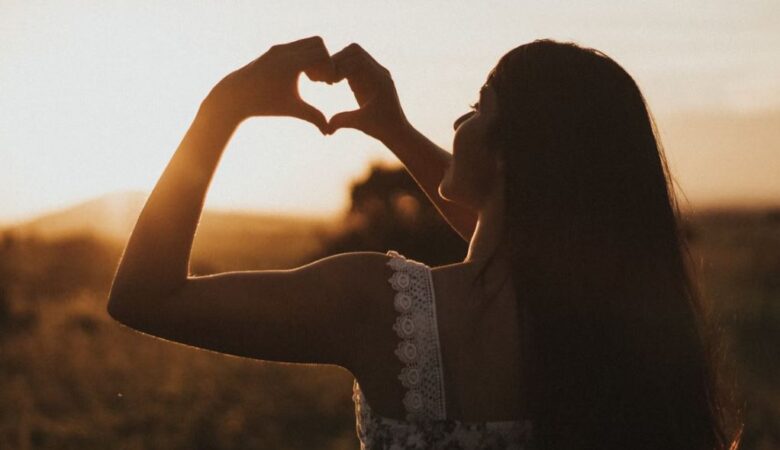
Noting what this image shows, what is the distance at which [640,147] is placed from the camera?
202 cm

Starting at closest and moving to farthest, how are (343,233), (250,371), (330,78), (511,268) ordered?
(511,268)
(330,78)
(250,371)
(343,233)

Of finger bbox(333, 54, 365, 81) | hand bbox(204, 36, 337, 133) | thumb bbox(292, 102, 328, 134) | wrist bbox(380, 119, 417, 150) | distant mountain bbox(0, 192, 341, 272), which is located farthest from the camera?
distant mountain bbox(0, 192, 341, 272)

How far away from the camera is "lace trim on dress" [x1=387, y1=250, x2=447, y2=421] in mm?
1888

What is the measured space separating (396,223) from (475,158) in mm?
24862

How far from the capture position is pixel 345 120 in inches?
96.7

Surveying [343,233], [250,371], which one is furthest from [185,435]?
[343,233]

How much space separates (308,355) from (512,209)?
53 cm

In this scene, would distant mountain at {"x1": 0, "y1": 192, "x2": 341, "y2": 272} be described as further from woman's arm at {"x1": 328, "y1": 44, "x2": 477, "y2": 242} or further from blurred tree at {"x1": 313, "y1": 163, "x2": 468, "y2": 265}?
woman's arm at {"x1": 328, "y1": 44, "x2": 477, "y2": 242}

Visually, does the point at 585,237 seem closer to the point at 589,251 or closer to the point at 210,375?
the point at 589,251

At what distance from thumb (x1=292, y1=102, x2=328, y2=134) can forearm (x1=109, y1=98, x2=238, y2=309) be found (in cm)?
22

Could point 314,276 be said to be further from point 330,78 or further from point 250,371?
point 250,371

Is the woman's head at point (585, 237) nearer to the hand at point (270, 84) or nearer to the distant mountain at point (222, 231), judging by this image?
the hand at point (270, 84)

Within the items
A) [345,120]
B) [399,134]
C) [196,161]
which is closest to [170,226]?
[196,161]

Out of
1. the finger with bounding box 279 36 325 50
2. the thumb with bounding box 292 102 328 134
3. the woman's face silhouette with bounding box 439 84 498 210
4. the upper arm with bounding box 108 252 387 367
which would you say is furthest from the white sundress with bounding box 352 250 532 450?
the finger with bounding box 279 36 325 50
